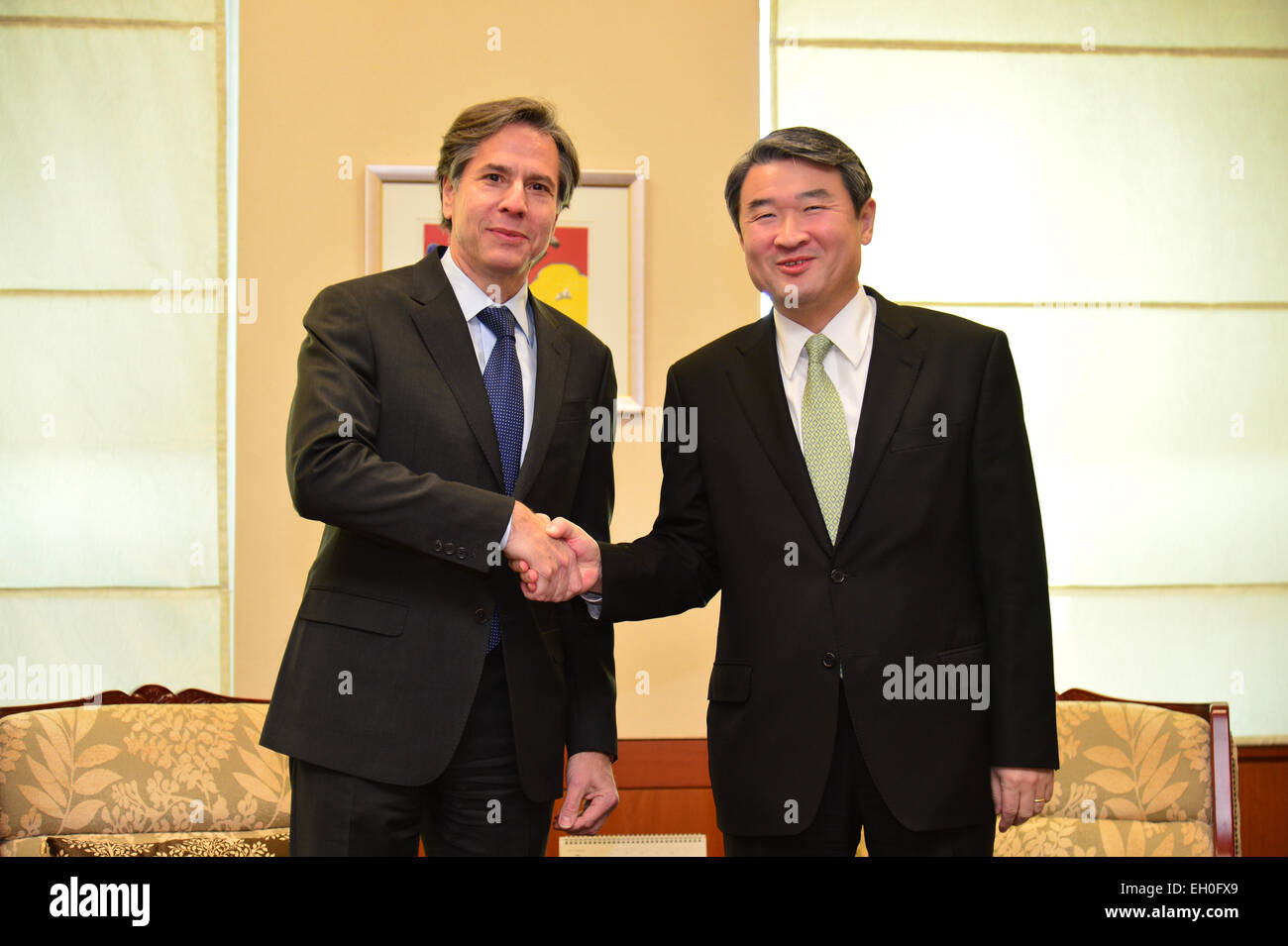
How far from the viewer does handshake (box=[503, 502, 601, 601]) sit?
67.7 inches

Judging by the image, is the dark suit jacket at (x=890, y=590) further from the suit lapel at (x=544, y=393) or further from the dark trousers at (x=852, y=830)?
the suit lapel at (x=544, y=393)

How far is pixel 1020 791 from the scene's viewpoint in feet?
5.63

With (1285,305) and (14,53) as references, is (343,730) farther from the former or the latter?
(1285,305)

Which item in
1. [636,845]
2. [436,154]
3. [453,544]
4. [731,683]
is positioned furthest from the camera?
[436,154]

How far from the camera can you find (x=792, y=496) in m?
1.82

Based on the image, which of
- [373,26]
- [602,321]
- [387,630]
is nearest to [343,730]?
[387,630]

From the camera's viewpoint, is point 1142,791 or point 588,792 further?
point 1142,791

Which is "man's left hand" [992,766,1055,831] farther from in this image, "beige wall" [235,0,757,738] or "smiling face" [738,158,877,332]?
"beige wall" [235,0,757,738]

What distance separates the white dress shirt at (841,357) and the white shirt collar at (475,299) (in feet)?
1.53

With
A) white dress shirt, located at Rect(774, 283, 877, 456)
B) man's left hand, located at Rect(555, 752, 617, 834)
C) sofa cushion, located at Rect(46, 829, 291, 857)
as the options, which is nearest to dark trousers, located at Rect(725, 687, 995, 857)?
man's left hand, located at Rect(555, 752, 617, 834)

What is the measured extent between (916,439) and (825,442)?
15 cm

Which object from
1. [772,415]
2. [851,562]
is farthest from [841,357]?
[851,562]

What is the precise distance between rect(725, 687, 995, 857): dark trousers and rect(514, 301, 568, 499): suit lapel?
0.62 m

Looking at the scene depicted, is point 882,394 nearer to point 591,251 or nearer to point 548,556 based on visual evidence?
point 548,556
